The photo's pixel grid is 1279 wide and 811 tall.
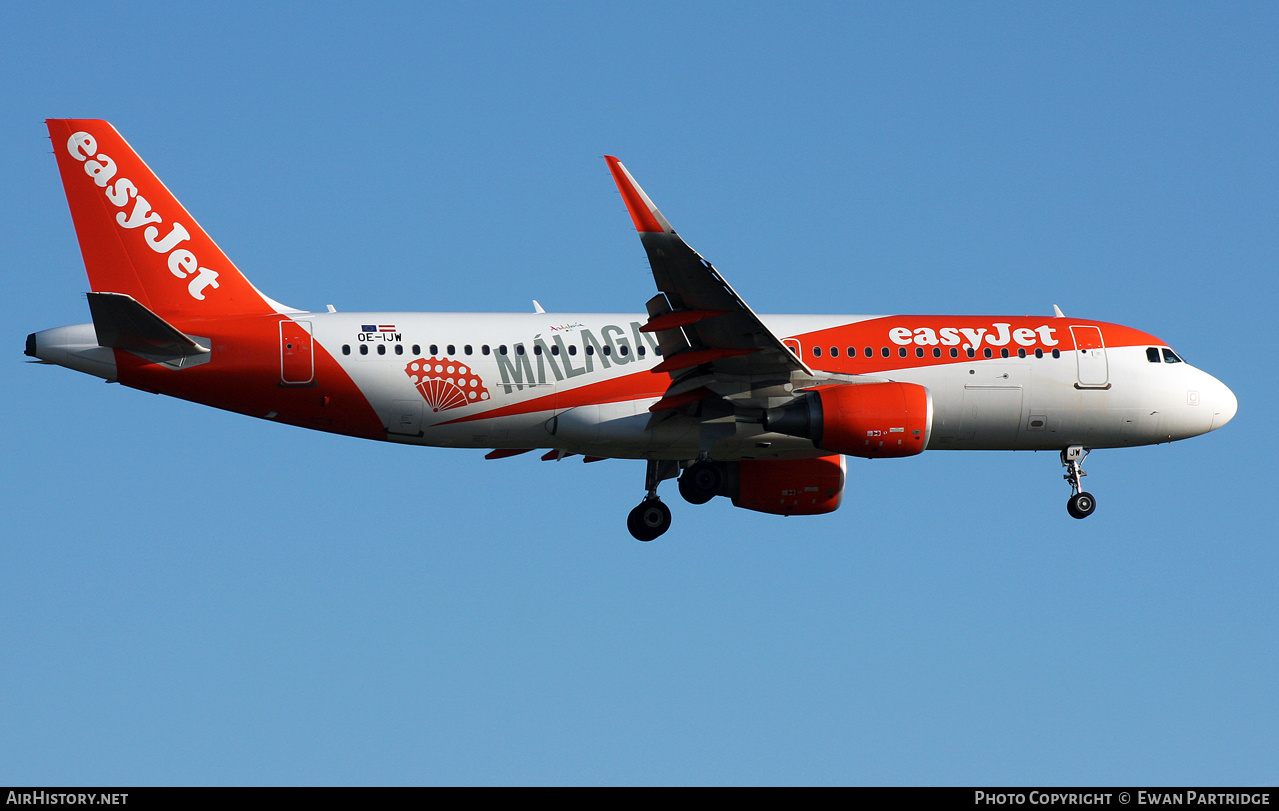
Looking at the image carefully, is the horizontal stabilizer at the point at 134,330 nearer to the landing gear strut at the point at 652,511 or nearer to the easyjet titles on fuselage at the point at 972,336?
the landing gear strut at the point at 652,511

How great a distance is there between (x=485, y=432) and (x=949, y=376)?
32.3 feet

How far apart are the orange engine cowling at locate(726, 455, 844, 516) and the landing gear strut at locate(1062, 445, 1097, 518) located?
5.02 metres

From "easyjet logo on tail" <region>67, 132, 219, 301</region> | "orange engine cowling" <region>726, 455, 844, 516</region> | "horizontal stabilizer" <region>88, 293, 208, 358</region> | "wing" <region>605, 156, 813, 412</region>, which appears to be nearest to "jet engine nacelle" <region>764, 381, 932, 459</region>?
"wing" <region>605, 156, 813, 412</region>

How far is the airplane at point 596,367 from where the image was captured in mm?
27094

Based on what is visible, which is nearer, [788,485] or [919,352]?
[919,352]

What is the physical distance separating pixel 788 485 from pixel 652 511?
3.26m

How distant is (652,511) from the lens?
31.3 m

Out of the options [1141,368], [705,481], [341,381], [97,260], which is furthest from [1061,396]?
[97,260]

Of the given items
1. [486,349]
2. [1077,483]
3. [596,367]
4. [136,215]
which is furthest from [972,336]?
[136,215]

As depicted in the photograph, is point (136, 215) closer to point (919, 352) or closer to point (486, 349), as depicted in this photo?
point (486, 349)

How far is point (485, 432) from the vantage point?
93.6 ft

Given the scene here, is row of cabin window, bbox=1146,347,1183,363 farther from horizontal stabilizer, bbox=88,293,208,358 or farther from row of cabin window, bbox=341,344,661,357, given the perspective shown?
horizontal stabilizer, bbox=88,293,208,358

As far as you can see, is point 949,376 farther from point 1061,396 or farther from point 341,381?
point 341,381
